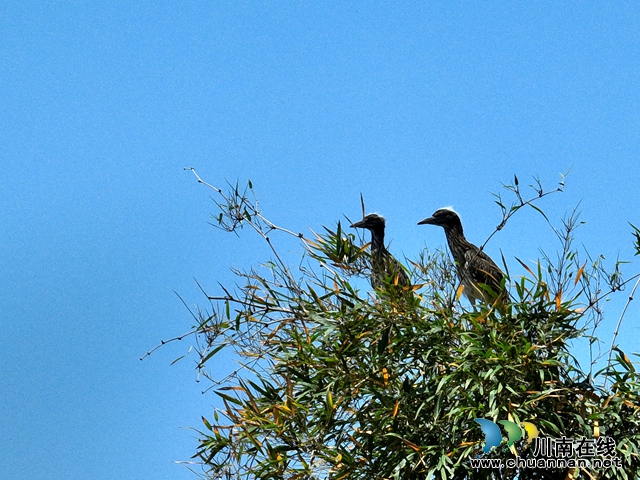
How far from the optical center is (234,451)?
171 inches

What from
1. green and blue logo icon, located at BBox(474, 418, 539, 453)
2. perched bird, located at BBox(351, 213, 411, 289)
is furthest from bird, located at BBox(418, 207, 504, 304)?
green and blue logo icon, located at BBox(474, 418, 539, 453)

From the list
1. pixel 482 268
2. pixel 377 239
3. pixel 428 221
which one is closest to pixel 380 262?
pixel 377 239

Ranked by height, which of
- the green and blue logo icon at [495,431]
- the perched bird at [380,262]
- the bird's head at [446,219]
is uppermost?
the bird's head at [446,219]

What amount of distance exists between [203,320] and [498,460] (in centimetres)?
167

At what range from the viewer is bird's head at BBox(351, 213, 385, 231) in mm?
5692

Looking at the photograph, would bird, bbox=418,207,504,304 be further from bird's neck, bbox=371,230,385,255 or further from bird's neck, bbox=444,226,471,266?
bird's neck, bbox=371,230,385,255

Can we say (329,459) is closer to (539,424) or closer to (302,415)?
(302,415)

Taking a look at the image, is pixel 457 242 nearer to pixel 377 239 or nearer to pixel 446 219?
pixel 446 219

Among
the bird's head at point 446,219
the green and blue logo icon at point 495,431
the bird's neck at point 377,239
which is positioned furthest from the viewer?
the bird's head at point 446,219

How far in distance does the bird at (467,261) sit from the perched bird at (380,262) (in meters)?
0.44

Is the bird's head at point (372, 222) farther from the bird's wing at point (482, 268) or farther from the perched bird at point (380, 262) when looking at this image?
the bird's wing at point (482, 268)

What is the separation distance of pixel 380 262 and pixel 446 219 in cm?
118

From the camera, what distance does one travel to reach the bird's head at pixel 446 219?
5.91 m

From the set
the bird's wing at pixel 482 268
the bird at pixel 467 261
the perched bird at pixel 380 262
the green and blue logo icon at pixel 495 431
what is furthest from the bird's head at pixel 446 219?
the green and blue logo icon at pixel 495 431
